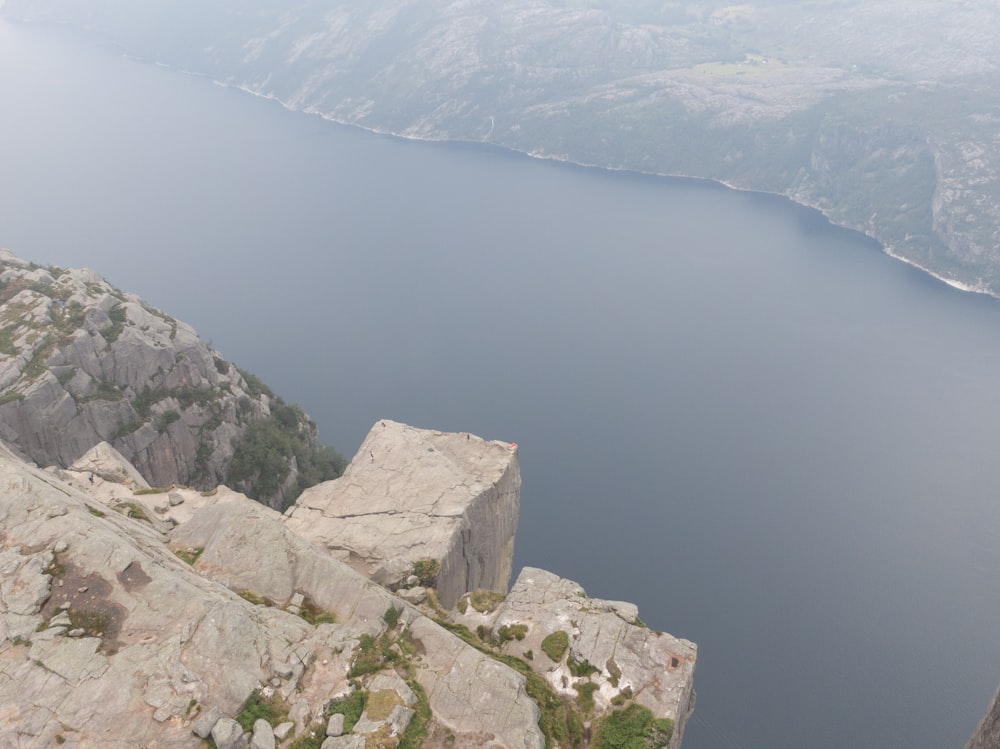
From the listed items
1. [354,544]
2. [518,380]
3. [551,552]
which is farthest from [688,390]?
[354,544]

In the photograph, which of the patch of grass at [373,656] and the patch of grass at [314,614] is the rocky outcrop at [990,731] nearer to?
the patch of grass at [373,656]

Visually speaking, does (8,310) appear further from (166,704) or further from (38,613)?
(166,704)

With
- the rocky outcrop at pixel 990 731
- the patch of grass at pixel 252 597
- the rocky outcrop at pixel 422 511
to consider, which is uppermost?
the rocky outcrop at pixel 990 731

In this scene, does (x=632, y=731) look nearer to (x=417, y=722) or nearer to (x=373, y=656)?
(x=417, y=722)

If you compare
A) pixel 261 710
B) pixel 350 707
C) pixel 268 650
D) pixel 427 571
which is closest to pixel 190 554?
pixel 268 650

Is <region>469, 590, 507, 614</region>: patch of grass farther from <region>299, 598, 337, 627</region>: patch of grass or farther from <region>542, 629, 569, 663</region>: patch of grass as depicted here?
<region>299, 598, 337, 627</region>: patch of grass

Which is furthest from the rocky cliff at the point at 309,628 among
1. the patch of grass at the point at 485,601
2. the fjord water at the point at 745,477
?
the fjord water at the point at 745,477
